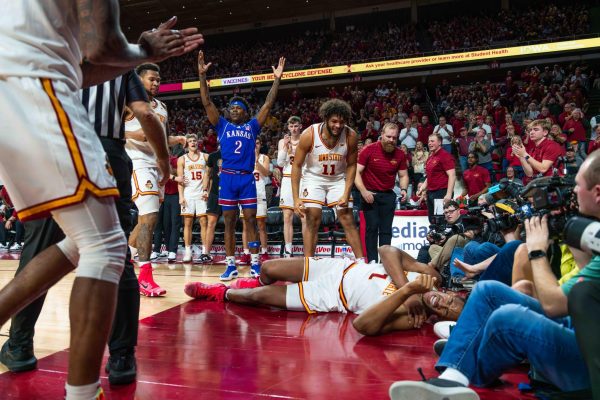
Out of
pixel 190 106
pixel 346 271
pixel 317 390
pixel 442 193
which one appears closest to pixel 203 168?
pixel 442 193

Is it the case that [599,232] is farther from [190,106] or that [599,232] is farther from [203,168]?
[190,106]

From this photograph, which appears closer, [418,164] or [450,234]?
[450,234]

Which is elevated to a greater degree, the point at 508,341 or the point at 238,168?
the point at 238,168

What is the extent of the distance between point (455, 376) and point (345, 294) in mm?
1826

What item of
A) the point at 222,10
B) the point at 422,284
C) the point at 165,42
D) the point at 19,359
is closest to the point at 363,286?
the point at 422,284

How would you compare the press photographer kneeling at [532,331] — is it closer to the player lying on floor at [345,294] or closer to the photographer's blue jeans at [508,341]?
the photographer's blue jeans at [508,341]

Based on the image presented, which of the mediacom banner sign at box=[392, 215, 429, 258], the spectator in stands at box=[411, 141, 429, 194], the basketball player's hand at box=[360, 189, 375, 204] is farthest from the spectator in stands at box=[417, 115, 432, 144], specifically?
the basketball player's hand at box=[360, 189, 375, 204]

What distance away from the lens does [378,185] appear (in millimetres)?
6078

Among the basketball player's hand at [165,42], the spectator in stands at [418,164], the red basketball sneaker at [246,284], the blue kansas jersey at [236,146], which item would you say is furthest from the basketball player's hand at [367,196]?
the spectator in stands at [418,164]

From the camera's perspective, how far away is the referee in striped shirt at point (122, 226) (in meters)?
2.45

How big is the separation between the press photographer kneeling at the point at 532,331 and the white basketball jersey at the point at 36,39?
161cm

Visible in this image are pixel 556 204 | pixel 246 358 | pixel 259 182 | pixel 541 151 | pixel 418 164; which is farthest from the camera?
pixel 418 164

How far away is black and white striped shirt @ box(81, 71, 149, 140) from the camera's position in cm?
251

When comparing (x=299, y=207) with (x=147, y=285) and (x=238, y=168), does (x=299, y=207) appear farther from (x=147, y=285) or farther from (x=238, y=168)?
(x=147, y=285)
